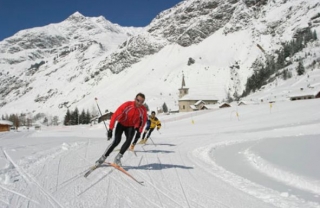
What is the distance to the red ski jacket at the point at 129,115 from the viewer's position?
7.69 meters

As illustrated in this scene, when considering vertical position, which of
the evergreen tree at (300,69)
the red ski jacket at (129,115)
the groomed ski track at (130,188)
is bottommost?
the groomed ski track at (130,188)

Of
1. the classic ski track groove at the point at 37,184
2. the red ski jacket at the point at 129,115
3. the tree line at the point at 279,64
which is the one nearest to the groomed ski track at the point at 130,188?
the classic ski track groove at the point at 37,184

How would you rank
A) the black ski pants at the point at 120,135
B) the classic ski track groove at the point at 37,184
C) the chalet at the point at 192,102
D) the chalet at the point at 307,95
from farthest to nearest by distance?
the chalet at the point at 192,102 → the chalet at the point at 307,95 → the black ski pants at the point at 120,135 → the classic ski track groove at the point at 37,184

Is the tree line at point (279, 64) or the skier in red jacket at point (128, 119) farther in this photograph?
the tree line at point (279, 64)

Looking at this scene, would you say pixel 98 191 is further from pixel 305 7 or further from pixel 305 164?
pixel 305 7

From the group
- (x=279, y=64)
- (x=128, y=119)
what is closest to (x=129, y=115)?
(x=128, y=119)

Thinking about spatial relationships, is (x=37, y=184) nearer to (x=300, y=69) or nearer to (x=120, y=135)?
(x=120, y=135)

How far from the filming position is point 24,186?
5.98m

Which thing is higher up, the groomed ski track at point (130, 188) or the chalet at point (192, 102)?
the chalet at point (192, 102)

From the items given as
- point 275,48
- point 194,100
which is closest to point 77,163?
point 194,100

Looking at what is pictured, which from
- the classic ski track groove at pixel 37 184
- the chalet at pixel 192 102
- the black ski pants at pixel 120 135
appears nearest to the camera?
the classic ski track groove at pixel 37 184

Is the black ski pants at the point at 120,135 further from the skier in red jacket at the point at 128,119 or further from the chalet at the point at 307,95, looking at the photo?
the chalet at the point at 307,95

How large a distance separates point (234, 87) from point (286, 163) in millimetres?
149828

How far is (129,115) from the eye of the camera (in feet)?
25.9
